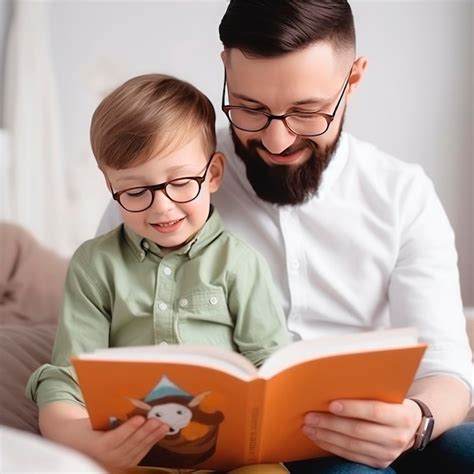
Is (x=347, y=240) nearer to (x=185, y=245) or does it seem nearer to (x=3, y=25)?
(x=185, y=245)

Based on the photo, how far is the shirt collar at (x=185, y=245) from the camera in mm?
1655

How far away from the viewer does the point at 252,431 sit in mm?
1331

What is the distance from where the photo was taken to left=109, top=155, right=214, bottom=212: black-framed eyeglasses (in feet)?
5.09

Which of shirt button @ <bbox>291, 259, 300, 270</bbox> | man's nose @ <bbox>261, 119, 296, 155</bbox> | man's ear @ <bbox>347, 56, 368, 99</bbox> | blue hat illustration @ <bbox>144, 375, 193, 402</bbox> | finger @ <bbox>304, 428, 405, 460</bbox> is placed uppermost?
man's ear @ <bbox>347, 56, 368, 99</bbox>

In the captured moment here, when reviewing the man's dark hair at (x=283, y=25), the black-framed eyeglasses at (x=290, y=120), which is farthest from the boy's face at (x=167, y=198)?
the man's dark hair at (x=283, y=25)

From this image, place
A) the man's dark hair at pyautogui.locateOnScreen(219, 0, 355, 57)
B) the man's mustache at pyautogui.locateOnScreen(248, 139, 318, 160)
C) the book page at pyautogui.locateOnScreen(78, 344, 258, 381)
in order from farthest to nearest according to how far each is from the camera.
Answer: the man's mustache at pyautogui.locateOnScreen(248, 139, 318, 160) → the man's dark hair at pyautogui.locateOnScreen(219, 0, 355, 57) → the book page at pyautogui.locateOnScreen(78, 344, 258, 381)

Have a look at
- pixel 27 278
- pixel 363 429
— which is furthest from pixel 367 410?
pixel 27 278

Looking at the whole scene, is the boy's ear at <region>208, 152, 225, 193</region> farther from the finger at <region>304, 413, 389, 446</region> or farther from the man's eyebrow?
the finger at <region>304, 413, 389, 446</region>

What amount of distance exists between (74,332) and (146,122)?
16.5 inches

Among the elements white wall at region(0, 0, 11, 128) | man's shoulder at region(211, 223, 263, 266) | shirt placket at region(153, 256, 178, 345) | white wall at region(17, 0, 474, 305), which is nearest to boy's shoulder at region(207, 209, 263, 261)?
man's shoulder at region(211, 223, 263, 266)

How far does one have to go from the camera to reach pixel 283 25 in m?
1.61

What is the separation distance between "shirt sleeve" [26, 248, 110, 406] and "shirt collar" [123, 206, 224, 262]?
10 centimetres

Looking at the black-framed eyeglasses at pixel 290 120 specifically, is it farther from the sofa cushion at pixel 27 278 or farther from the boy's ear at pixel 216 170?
the sofa cushion at pixel 27 278

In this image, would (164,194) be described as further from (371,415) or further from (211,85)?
(211,85)
